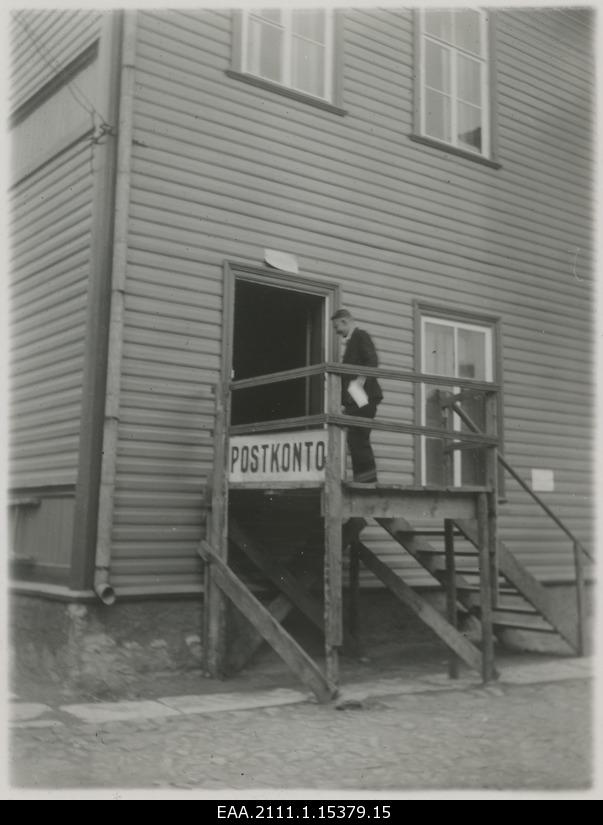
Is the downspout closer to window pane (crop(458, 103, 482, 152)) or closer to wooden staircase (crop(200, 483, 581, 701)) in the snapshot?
wooden staircase (crop(200, 483, 581, 701))

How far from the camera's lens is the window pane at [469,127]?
35.5 ft

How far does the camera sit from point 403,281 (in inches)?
386

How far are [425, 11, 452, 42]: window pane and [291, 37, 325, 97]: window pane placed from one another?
1.82m

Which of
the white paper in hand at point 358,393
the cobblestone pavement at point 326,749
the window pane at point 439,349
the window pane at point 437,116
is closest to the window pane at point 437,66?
the window pane at point 437,116

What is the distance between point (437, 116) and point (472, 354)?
9.46 feet

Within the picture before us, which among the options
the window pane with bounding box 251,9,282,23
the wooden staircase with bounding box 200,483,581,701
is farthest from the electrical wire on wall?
the wooden staircase with bounding box 200,483,581,701

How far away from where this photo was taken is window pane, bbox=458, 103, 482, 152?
426 inches

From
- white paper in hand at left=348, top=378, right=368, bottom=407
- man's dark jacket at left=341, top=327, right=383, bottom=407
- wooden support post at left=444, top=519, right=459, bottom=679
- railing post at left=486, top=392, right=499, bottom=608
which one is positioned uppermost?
man's dark jacket at left=341, top=327, right=383, bottom=407

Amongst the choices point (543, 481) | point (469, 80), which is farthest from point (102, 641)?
point (469, 80)

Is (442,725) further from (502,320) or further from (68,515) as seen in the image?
(502,320)

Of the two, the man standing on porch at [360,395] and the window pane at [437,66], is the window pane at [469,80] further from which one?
the man standing on porch at [360,395]

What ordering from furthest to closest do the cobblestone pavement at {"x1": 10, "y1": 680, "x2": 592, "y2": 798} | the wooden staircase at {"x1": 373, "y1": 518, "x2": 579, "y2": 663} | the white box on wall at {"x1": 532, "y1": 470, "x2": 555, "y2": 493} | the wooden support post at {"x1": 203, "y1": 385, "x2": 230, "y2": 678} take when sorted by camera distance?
1. the white box on wall at {"x1": 532, "y1": 470, "x2": 555, "y2": 493}
2. the wooden staircase at {"x1": 373, "y1": 518, "x2": 579, "y2": 663}
3. the wooden support post at {"x1": 203, "y1": 385, "x2": 230, "y2": 678}
4. the cobblestone pavement at {"x1": 10, "y1": 680, "x2": 592, "y2": 798}
